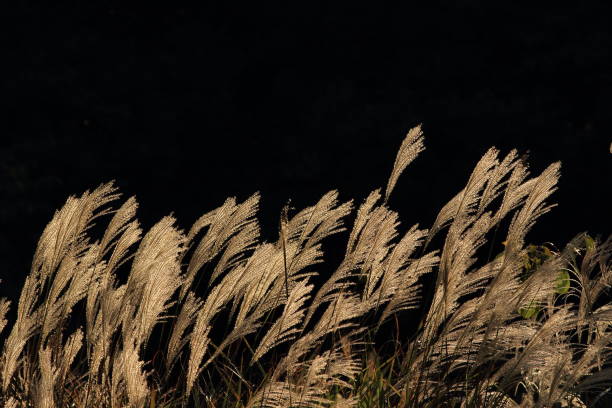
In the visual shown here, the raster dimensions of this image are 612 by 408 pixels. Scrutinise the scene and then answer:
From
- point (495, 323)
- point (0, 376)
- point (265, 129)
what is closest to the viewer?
point (495, 323)

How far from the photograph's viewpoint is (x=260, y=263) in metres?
2.75

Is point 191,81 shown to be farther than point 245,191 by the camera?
Yes

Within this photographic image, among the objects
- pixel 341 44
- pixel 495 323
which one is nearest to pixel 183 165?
pixel 341 44

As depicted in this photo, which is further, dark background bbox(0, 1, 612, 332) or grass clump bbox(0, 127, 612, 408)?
dark background bbox(0, 1, 612, 332)

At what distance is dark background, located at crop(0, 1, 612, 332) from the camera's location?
9688mm

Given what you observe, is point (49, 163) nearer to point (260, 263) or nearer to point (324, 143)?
point (324, 143)

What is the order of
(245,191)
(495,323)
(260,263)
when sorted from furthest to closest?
(245,191) < (260,263) < (495,323)

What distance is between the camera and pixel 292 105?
10.8 metres

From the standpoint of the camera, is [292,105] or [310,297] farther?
[292,105]

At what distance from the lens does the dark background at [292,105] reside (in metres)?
9.69

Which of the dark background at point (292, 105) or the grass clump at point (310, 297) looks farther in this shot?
the dark background at point (292, 105)

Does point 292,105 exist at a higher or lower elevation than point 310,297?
higher

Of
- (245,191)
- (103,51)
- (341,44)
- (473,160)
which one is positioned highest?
(103,51)

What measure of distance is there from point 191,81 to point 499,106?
145 inches
